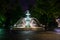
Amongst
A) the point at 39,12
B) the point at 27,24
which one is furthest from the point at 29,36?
the point at 39,12

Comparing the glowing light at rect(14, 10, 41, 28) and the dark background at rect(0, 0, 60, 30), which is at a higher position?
the dark background at rect(0, 0, 60, 30)

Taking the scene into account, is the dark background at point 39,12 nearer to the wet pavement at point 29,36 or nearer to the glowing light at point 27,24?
the glowing light at point 27,24

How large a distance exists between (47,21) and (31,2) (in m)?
18.9

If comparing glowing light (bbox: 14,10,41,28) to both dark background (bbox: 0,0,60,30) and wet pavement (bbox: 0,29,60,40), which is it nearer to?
dark background (bbox: 0,0,60,30)

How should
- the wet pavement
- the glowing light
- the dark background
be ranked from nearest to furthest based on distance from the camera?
the wet pavement → the glowing light → the dark background

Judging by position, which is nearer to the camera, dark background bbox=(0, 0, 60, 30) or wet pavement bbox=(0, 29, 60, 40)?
wet pavement bbox=(0, 29, 60, 40)

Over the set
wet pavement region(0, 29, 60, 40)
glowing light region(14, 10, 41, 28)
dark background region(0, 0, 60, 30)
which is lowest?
wet pavement region(0, 29, 60, 40)

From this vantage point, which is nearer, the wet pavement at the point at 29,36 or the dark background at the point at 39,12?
the wet pavement at the point at 29,36

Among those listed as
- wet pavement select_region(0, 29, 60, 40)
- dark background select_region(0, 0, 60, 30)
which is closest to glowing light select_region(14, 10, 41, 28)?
dark background select_region(0, 0, 60, 30)

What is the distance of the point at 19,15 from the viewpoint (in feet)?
194

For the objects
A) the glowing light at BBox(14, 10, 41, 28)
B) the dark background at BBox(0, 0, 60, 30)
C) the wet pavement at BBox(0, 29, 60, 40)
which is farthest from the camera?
the dark background at BBox(0, 0, 60, 30)

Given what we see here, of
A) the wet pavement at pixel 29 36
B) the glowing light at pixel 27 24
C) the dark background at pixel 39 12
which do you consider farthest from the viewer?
the dark background at pixel 39 12

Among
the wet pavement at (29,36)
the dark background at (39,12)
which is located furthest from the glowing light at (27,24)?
the wet pavement at (29,36)

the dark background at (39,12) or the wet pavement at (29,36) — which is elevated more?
Result: the dark background at (39,12)
